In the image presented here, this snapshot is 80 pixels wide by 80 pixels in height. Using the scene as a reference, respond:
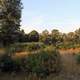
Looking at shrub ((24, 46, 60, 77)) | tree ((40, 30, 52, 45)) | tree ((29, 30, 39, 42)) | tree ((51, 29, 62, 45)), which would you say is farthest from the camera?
tree ((51, 29, 62, 45))

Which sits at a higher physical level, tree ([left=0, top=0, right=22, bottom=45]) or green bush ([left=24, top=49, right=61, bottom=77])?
tree ([left=0, top=0, right=22, bottom=45])

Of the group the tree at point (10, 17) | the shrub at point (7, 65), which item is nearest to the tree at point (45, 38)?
the tree at point (10, 17)

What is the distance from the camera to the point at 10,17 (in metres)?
24.9

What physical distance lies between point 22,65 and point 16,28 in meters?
14.2

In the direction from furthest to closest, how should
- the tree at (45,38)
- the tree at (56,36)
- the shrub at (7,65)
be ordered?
1. the tree at (56,36)
2. the tree at (45,38)
3. the shrub at (7,65)

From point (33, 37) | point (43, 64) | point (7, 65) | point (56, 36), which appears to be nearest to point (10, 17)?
point (7, 65)

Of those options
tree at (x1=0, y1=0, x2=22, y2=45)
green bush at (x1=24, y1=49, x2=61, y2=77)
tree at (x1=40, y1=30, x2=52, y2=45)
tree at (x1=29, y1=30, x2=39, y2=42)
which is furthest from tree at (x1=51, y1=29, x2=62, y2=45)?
green bush at (x1=24, y1=49, x2=61, y2=77)

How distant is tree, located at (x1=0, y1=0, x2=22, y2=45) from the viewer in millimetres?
23072

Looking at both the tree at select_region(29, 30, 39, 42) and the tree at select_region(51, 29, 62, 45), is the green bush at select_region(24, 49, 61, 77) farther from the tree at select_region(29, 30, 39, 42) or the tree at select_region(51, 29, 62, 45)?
the tree at select_region(51, 29, 62, 45)

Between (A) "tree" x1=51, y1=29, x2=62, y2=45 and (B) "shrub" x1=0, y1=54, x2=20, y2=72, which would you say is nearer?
(B) "shrub" x1=0, y1=54, x2=20, y2=72

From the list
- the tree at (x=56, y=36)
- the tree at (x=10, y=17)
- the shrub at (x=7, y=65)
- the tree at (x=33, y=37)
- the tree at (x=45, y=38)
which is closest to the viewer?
the shrub at (x=7, y=65)

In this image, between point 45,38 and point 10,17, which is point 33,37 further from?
point 10,17

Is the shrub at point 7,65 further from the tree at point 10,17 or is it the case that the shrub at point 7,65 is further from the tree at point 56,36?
the tree at point 56,36

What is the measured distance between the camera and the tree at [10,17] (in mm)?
23072
